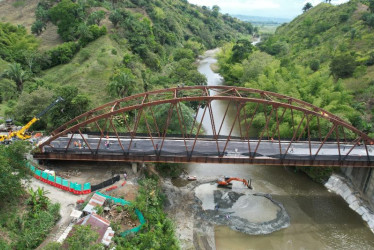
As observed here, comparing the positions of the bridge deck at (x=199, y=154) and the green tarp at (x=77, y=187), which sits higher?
the bridge deck at (x=199, y=154)

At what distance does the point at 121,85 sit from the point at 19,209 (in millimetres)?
23807

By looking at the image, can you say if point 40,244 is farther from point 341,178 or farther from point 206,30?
point 206,30

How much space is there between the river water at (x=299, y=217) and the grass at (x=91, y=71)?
2343 centimetres

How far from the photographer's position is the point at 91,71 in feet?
165

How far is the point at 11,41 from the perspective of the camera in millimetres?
59000

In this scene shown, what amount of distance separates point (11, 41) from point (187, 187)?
5572cm

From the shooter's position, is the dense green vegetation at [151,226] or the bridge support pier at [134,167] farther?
the bridge support pier at [134,167]

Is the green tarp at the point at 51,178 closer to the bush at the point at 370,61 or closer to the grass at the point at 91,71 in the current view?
the grass at the point at 91,71

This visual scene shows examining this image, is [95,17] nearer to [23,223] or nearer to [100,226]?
[23,223]

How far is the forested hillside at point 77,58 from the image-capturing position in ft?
117

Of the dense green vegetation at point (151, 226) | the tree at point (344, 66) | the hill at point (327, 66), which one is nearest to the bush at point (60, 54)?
the hill at point (327, 66)

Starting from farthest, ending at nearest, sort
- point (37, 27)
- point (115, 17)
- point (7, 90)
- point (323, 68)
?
point (37, 27)
point (115, 17)
point (323, 68)
point (7, 90)

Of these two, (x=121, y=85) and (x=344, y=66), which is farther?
(x=344, y=66)

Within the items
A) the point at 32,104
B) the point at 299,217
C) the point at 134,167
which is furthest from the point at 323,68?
the point at 32,104
